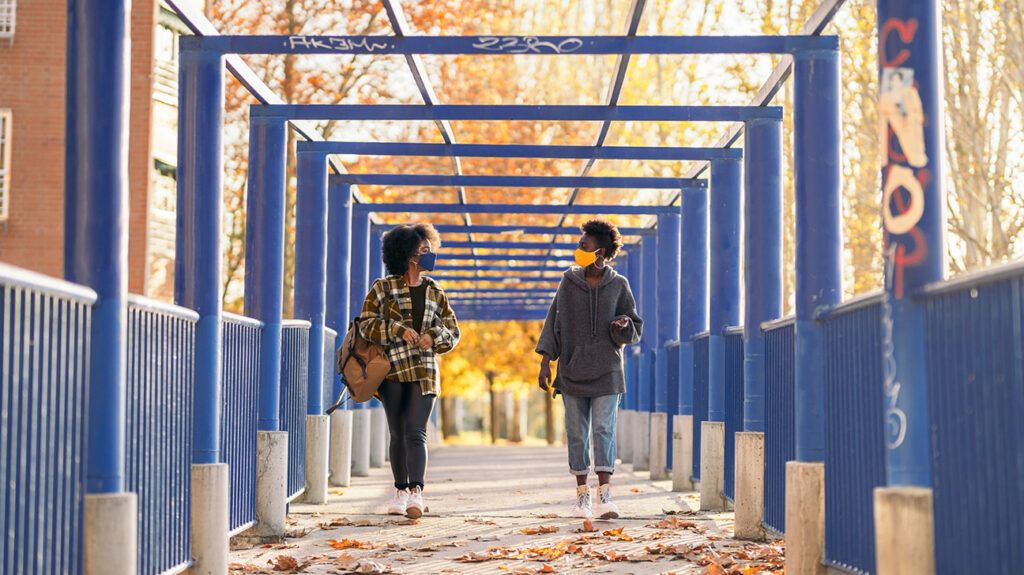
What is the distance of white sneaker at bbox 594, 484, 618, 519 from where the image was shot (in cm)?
1091

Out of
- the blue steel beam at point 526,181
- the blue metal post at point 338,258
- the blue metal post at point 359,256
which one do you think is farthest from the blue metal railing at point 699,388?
the blue metal post at point 359,256

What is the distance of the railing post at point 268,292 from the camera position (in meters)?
10.2

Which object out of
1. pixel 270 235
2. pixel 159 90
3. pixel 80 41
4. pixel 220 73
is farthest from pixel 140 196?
pixel 80 41

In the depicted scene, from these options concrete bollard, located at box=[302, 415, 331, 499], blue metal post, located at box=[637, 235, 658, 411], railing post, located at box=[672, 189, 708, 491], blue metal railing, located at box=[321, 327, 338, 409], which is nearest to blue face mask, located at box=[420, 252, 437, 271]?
concrete bollard, located at box=[302, 415, 331, 499]

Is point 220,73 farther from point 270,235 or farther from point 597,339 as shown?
point 597,339

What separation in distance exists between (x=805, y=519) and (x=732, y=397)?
167 inches

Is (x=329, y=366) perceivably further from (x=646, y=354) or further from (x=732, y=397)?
(x=646, y=354)

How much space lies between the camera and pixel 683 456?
14477 millimetres

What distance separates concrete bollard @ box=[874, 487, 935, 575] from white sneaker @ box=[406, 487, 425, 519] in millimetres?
5699

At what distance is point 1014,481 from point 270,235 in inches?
282

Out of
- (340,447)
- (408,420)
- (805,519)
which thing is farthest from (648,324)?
(805,519)

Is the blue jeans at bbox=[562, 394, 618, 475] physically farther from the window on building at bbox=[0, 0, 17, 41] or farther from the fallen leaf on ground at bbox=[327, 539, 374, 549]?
the window on building at bbox=[0, 0, 17, 41]

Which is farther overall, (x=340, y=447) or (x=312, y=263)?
(x=340, y=447)

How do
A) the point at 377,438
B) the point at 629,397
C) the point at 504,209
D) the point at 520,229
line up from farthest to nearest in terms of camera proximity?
the point at 629,397 → the point at 520,229 → the point at 377,438 → the point at 504,209
